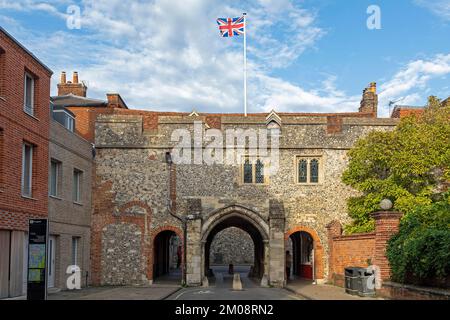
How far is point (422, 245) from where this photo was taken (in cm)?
1524

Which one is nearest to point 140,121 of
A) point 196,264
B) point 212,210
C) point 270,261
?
point 212,210

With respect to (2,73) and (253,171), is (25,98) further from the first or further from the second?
(253,171)

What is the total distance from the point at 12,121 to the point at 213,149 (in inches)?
449

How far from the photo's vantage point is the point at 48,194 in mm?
21031

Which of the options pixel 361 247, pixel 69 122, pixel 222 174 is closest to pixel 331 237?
pixel 361 247

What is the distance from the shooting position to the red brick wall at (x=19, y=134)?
56.8 feet

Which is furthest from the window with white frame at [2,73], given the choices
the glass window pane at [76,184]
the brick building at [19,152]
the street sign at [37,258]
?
the glass window pane at [76,184]

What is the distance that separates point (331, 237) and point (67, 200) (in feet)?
38.0

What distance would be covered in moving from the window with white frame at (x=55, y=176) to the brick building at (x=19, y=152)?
166 cm

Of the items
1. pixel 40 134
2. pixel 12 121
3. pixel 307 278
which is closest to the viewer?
pixel 12 121

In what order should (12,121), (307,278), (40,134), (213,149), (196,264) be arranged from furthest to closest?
(307,278)
(213,149)
(196,264)
(40,134)
(12,121)

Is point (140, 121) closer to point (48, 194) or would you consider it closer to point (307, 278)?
point (48, 194)

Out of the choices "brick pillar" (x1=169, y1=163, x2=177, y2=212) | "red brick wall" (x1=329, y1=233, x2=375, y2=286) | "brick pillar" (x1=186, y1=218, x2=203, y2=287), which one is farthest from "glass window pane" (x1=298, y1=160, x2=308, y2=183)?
"brick pillar" (x1=169, y1=163, x2=177, y2=212)

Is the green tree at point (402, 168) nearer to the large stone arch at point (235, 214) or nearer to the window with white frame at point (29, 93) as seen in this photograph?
the large stone arch at point (235, 214)
